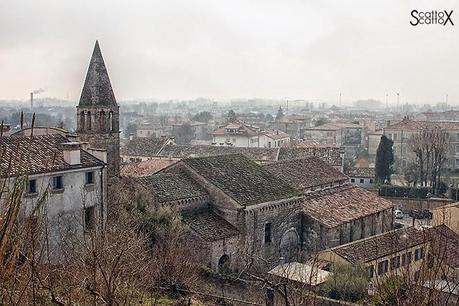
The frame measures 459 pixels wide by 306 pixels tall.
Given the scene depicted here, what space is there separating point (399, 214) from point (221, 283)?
960 inches

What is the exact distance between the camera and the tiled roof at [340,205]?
29.0m

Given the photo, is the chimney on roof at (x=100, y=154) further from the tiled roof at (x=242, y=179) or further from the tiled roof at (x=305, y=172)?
the tiled roof at (x=305, y=172)

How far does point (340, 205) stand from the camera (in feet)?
103

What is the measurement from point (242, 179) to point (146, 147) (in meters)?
28.0

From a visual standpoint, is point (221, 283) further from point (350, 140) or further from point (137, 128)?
point (137, 128)

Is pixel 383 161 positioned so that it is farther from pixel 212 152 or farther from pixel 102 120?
pixel 102 120

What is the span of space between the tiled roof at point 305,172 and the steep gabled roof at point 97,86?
10.3m

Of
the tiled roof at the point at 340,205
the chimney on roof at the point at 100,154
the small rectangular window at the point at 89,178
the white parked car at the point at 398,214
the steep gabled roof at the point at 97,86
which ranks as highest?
the steep gabled roof at the point at 97,86

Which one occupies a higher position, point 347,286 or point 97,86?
point 97,86

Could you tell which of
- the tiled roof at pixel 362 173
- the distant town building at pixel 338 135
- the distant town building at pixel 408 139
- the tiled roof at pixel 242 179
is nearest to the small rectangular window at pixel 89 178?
the tiled roof at pixel 242 179

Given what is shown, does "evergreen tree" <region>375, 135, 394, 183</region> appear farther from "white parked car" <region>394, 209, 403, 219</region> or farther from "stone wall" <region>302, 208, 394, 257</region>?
"stone wall" <region>302, 208, 394, 257</region>

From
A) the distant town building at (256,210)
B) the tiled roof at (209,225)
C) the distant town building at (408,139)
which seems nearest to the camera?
the tiled roof at (209,225)

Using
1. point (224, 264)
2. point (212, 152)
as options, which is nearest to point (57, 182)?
point (224, 264)

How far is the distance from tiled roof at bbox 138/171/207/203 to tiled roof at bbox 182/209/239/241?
89 centimetres
